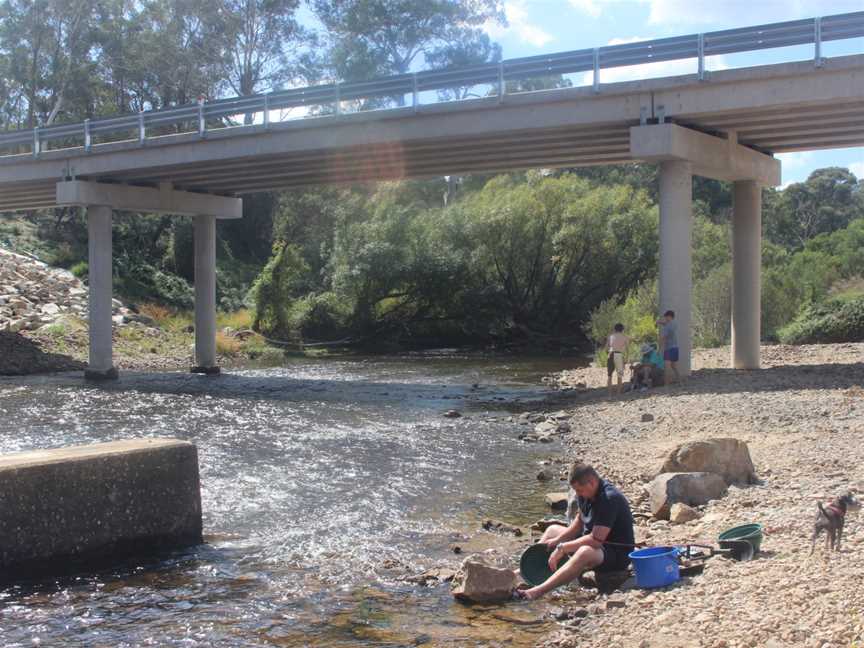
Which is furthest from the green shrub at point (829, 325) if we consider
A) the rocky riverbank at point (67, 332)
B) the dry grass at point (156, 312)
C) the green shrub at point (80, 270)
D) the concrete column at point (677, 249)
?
the green shrub at point (80, 270)

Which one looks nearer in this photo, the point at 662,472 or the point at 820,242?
the point at 662,472

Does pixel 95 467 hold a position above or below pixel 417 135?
below

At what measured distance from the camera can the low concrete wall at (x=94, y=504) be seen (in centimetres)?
808

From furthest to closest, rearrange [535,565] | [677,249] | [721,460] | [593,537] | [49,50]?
1. [49,50]
2. [677,249]
3. [721,460]
4. [535,565]
5. [593,537]

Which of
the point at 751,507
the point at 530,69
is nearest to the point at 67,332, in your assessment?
the point at 530,69

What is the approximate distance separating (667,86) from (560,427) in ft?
28.0

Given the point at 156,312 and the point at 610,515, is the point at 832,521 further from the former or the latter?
the point at 156,312

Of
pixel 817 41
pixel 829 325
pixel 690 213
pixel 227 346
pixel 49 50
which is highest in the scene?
pixel 49 50

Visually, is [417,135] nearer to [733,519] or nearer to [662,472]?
[662,472]

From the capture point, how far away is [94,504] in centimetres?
855

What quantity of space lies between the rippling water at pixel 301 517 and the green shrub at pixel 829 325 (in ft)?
36.8

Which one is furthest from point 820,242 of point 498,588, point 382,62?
point 498,588

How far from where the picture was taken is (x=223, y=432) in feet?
55.8

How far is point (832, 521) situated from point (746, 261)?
17.6 metres
